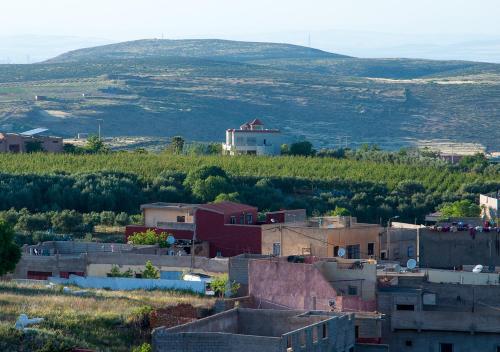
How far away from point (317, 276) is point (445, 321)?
2.79m

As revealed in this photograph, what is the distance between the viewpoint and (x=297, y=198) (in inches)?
3083

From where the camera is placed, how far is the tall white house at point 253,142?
10275cm

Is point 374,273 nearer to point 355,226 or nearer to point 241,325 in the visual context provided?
point 241,325

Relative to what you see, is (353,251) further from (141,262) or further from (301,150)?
(301,150)

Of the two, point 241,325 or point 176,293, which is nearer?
point 241,325

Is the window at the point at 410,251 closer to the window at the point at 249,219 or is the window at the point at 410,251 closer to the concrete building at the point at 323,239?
the concrete building at the point at 323,239

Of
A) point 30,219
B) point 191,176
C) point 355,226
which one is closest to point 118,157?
point 191,176

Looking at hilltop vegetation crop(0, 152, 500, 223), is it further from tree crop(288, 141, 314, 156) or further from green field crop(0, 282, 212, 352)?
green field crop(0, 282, 212, 352)

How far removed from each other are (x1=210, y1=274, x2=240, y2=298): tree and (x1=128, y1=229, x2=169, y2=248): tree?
451 inches

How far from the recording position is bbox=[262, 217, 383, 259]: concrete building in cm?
4409

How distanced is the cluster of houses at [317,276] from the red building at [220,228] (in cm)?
4

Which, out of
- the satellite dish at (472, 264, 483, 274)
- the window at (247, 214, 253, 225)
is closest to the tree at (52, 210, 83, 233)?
the window at (247, 214, 253, 225)

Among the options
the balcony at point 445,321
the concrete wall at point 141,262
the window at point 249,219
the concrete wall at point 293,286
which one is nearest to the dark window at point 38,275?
the concrete wall at point 141,262

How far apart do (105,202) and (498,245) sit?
31.7 meters
